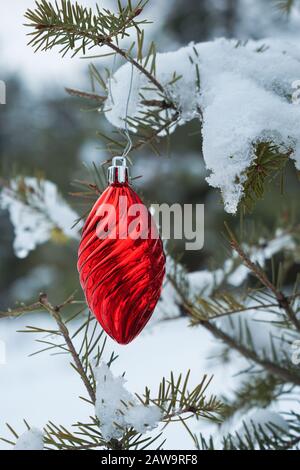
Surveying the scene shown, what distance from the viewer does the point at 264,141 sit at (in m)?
0.32

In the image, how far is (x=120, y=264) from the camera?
1.09 feet

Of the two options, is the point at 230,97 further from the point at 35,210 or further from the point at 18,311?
the point at 35,210

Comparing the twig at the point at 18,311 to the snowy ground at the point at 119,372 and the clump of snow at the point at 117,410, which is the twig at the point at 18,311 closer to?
the clump of snow at the point at 117,410

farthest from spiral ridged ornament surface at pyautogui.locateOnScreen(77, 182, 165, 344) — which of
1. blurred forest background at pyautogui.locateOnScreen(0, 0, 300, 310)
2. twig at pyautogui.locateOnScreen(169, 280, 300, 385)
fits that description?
blurred forest background at pyautogui.locateOnScreen(0, 0, 300, 310)

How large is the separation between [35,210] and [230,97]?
314 mm

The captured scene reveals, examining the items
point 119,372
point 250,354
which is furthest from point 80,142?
Result: point 250,354

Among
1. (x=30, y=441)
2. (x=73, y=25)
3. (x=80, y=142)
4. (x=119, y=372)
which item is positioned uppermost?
(x=80, y=142)

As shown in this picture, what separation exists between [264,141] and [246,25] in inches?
104

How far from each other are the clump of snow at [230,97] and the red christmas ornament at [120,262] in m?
0.05

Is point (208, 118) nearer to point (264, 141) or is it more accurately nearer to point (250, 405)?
point (264, 141)

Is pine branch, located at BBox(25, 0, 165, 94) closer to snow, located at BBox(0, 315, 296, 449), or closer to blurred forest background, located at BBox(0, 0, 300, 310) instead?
snow, located at BBox(0, 315, 296, 449)

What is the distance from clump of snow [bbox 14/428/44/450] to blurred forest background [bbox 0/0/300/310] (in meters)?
1.88

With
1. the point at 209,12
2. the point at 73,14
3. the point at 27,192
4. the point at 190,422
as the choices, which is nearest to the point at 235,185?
the point at 73,14

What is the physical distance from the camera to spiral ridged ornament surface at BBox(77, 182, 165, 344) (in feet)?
1.09
